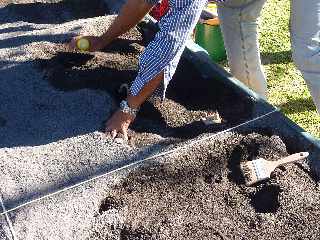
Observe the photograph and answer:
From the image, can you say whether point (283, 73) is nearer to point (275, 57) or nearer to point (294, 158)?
point (275, 57)

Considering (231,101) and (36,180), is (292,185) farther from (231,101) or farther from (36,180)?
(36,180)

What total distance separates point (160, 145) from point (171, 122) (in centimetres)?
21

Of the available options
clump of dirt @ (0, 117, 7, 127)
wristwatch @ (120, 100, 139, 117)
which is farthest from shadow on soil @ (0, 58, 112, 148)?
wristwatch @ (120, 100, 139, 117)

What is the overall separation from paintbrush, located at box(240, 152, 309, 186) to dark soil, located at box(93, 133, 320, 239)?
3 cm

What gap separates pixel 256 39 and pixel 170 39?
94 cm

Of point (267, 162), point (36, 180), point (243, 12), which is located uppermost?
point (243, 12)

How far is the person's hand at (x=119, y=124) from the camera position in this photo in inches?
99.1

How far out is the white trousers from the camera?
2.42 m

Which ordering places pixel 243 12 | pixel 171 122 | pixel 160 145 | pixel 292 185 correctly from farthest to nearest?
1. pixel 243 12
2. pixel 171 122
3. pixel 160 145
4. pixel 292 185

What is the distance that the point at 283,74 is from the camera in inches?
148

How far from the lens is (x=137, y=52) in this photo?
3.20m

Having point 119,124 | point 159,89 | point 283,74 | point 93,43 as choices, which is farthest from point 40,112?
point 283,74

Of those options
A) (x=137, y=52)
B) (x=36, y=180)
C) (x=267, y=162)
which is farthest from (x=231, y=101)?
(x=36, y=180)

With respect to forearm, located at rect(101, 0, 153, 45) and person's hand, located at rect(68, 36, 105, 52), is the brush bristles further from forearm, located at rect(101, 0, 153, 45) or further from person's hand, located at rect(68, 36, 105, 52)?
person's hand, located at rect(68, 36, 105, 52)
